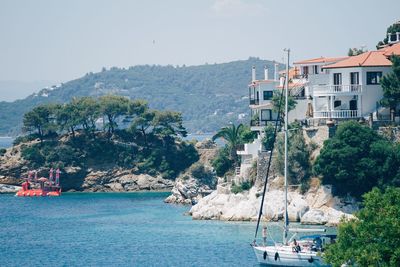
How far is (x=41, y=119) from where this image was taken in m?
132

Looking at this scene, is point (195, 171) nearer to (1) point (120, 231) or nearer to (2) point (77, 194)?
(2) point (77, 194)

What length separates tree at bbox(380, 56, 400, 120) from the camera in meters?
82.6

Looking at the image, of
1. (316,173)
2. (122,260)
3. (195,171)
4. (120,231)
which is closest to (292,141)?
(316,173)

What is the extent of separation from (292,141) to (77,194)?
42.4 meters

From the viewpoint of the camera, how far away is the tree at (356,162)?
77.8 metres

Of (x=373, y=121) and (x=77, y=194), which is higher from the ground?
(x=373, y=121)

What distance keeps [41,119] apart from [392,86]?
193 feet

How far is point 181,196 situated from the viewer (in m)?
105

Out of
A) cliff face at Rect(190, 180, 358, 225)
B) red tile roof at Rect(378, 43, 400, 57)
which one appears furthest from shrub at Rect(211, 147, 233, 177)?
red tile roof at Rect(378, 43, 400, 57)

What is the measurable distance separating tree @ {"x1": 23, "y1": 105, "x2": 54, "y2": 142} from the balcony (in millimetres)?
51518

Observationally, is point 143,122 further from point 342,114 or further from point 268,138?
point 342,114

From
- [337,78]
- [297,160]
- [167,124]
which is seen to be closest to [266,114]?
[337,78]

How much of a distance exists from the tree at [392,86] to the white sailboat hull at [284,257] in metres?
22.9

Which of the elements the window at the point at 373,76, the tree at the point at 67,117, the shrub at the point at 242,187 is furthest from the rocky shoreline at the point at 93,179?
the window at the point at 373,76
